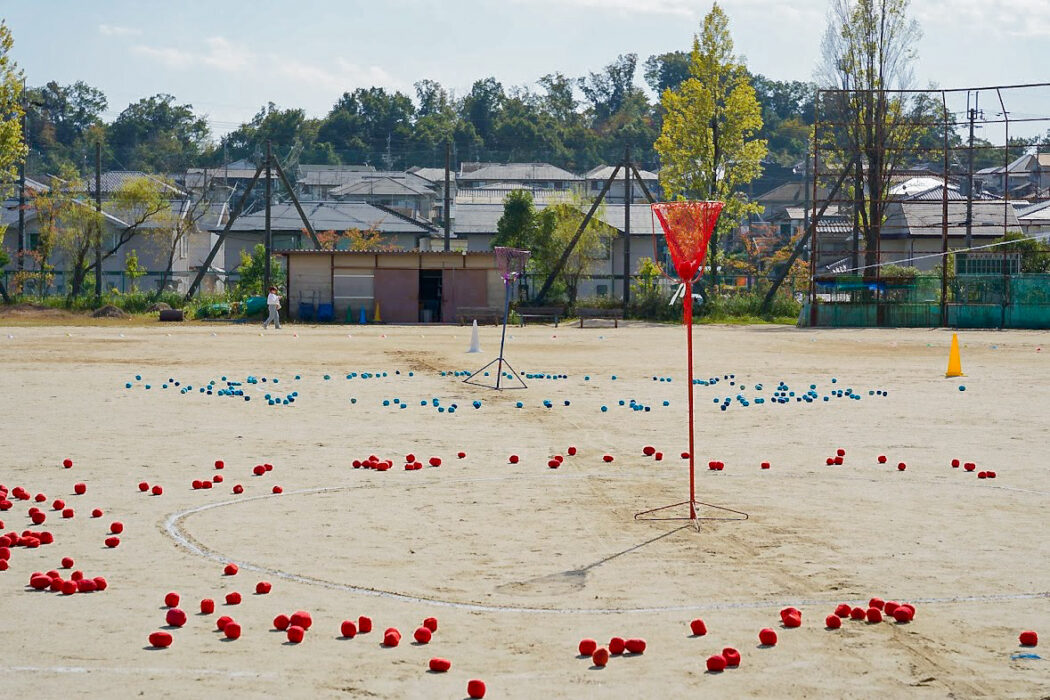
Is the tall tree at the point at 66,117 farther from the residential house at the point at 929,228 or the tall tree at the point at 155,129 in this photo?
the residential house at the point at 929,228

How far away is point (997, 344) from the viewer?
34.2m

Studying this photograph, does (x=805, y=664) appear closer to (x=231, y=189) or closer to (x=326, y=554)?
(x=326, y=554)

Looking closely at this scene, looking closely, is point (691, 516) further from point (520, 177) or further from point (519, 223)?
point (520, 177)

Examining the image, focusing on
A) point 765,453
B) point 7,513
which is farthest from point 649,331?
point 7,513

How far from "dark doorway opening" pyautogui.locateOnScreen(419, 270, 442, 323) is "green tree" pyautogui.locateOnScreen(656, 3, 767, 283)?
37.0 feet

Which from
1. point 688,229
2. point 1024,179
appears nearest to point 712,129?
point 688,229

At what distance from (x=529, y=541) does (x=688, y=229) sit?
3.07 meters

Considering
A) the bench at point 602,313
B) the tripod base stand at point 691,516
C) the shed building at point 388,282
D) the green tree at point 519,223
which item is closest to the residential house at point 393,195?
the green tree at point 519,223

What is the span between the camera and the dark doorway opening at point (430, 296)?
2035 inches

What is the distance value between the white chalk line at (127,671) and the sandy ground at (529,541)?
18 millimetres

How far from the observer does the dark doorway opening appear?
51.7 meters

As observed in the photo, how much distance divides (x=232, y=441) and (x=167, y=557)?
622 cm

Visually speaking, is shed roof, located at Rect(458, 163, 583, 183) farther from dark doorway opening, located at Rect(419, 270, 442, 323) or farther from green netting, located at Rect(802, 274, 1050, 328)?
green netting, located at Rect(802, 274, 1050, 328)

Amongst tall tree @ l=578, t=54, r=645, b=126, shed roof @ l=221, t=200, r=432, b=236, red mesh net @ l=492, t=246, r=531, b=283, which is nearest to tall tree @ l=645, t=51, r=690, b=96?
tall tree @ l=578, t=54, r=645, b=126
